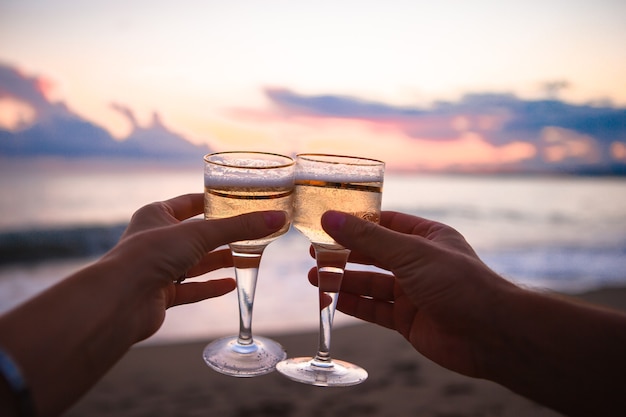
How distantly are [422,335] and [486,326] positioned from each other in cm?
52

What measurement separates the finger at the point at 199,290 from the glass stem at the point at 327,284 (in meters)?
0.63

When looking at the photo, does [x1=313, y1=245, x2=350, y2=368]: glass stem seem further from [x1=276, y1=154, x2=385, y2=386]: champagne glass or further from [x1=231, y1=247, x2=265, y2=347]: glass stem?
[x1=231, y1=247, x2=265, y2=347]: glass stem

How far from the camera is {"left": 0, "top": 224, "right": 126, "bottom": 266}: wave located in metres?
12.5

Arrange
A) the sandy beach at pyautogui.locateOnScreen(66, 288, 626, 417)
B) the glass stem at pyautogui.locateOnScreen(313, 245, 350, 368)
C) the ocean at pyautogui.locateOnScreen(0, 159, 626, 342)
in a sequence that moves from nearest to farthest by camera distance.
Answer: the glass stem at pyautogui.locateOnScreen(313, 245, 350, 368), the sandy beach at pyautogui.locateOnScreen(66, 288, 626, 417), the ocean at pyautogui.locateOnScreen(0, 159, 626, 342)

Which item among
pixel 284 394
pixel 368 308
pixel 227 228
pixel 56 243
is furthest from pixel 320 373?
pixel 56 243

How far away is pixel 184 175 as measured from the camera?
70.6 feet

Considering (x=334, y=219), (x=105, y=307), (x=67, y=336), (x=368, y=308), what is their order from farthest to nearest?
(x=368, y=308) < (x=334, y=219) < (x=105, y=307) < (x=67, y=336)

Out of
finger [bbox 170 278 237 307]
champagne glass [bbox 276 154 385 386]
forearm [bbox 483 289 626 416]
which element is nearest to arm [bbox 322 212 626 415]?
forearm [bbox 483 289 626 416]

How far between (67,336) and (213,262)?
56.5 inches

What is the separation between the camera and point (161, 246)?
2.32 meters

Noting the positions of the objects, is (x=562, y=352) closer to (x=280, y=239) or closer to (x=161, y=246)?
(x=161, y=246)

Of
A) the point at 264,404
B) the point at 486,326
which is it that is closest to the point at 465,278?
the point at 486,326

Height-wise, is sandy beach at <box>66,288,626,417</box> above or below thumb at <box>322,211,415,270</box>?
below

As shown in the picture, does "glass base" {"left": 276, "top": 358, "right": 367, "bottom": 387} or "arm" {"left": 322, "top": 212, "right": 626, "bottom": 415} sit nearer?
"arm" {"left": 322, "top": 212, "right": 626, "bottom": 415}
